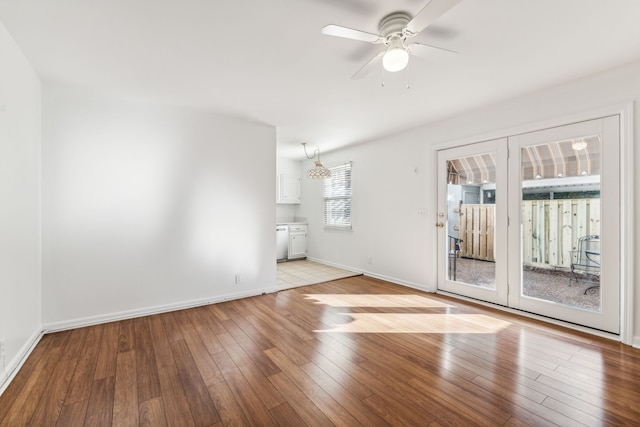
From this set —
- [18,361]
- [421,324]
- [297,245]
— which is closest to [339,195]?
[297,245]

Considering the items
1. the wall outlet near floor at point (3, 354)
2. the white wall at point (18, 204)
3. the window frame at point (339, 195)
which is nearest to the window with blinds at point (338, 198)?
the window frame at point (339, 195)

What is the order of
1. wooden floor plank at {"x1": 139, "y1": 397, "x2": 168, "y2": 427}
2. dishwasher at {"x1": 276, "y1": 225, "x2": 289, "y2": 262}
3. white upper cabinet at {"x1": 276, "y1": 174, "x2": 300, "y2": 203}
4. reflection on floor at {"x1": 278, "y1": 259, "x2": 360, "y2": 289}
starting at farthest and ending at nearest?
white upper cabinet at {"x1": 276, "y1": 174, "x2": 300, "y2": 203} → dishwasher at {"x1": 276, "y1": 225, "x2": 289, "y2": 262} → reflection on floor at {"x1": 278, "y1": 259, "x2": 360, "y2": 289} → wooden floor plank at {"x1": 139, "y1": 397, "x2": 168, "y2": 427}

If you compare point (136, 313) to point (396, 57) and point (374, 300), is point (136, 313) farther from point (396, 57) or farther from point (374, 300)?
point (396, 57)

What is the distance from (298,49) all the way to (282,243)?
479 centimetres

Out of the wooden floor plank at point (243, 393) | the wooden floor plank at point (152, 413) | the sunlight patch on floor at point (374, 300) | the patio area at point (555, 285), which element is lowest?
the wooden floor plank at point (152, 413)

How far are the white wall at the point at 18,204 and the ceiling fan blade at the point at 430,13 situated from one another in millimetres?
2731

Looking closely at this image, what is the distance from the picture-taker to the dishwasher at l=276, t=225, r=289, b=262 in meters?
6.46

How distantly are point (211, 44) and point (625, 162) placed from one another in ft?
12.0

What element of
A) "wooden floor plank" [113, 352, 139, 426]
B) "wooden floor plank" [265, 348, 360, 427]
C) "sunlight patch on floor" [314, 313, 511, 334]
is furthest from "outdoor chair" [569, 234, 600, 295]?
"wooden floor plank" [113, 352, 139, 426]

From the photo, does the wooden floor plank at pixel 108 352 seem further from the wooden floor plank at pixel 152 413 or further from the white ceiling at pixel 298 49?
the white ceiling at pixel 298 49

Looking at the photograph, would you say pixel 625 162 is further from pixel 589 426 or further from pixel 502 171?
pixel 589 426

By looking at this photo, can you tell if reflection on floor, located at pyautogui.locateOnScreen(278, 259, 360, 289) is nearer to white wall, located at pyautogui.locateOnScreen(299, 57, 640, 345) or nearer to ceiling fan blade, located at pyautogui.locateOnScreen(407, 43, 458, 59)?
white wall, located at pyautogui.locateOnScreen(299, 57, 640, 345)

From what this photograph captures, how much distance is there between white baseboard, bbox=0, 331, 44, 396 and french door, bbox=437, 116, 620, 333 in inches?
176

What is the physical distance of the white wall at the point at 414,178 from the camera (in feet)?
8.70
